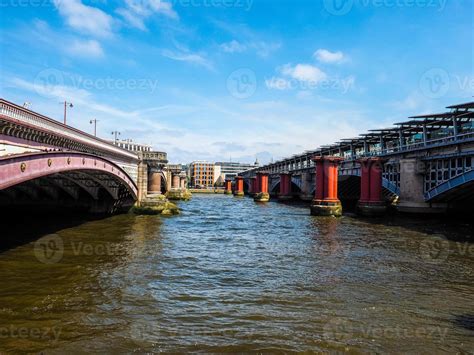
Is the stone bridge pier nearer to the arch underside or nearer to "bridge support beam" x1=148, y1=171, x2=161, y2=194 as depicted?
the arch underside

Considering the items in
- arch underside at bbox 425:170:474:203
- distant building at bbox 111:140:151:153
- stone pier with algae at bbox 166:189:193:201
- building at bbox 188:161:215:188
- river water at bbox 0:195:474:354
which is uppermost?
distant building at bbox 111:140:151:153

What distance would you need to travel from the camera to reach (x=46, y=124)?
1850cm

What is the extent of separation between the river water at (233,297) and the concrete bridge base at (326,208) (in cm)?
1782

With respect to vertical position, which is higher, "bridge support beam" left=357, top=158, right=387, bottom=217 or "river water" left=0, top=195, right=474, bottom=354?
"bridge support beam" left=357, top=158, right=387, bottom=217

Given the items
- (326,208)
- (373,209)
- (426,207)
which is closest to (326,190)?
(326,208)

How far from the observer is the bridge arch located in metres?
17.3

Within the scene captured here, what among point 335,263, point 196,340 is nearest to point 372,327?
point 196,340

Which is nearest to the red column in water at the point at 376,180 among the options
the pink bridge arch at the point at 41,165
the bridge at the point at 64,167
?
the bridge at the point at 64,167

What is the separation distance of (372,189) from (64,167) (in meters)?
32.8

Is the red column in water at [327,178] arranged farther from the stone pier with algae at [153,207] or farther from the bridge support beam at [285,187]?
the bridge support beam at [285,187]

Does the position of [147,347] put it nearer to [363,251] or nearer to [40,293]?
[40,293]

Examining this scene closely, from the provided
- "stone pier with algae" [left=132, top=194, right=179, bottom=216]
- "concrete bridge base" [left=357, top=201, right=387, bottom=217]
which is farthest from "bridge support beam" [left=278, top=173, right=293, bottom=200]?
"stone pier with algae" [left=132, top=194, right=179, bottom=216]

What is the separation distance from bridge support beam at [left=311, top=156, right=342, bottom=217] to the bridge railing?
→ 23.4 meters

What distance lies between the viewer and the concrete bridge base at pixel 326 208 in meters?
38.7
